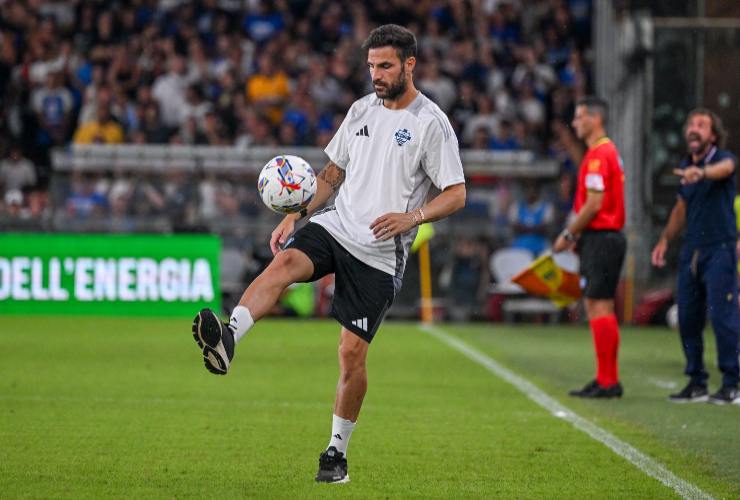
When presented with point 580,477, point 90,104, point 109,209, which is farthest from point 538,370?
point 90,104

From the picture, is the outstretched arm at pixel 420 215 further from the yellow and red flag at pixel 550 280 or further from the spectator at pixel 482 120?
the spectator at pixel 482 120

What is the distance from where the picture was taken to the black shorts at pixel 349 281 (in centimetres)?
659

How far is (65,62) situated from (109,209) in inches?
184

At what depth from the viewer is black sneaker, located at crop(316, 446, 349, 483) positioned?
21.5 ft

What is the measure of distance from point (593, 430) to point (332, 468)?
2.77 m

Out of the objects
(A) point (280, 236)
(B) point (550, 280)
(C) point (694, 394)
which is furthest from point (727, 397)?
(A) point (280, 236)

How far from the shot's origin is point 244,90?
22.9 m

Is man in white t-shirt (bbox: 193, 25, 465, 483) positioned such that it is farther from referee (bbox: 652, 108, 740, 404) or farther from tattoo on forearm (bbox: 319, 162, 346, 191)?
referee (bbox: 652, 108, 740, 404)

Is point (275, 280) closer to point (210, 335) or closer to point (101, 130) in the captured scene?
point (210, 335)

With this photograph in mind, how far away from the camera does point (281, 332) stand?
56.4 ft

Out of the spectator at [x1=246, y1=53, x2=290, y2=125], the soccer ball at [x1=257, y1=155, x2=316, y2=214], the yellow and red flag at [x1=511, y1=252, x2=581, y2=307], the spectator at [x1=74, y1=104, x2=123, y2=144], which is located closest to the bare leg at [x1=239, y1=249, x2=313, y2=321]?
the soccer ball at [x1=257, y1=155, x2=316, y2=214]

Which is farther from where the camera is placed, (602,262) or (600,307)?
(600,307)

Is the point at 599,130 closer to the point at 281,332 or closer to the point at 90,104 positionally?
the point at 281,332

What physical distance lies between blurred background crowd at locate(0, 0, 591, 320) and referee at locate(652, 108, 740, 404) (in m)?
8.76
